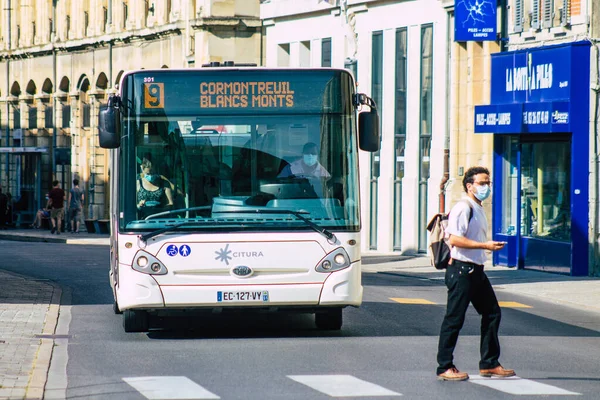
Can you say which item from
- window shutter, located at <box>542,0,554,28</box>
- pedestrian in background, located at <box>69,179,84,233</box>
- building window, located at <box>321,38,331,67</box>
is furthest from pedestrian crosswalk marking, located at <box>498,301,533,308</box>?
pedestrian in background, located at <box>69,179,84,233</box>

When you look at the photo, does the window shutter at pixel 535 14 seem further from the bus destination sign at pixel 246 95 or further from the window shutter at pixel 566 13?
the bus destination sign at pixel 246 95

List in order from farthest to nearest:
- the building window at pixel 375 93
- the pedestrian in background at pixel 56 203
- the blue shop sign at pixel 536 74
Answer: the pedestrian in background at pixel 56 203, the building window at pixel 375 93, the blue shop sign at pixel 536 74

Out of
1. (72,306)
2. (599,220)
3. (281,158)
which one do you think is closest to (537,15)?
(599,220)

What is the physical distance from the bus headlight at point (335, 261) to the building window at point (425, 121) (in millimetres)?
19717

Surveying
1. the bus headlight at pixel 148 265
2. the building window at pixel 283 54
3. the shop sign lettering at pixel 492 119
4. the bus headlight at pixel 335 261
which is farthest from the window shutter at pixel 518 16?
the bus headlight at pixel 148 265

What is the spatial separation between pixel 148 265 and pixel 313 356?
6.75 ft

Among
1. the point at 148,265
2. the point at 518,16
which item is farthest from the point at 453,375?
the point at 518,16

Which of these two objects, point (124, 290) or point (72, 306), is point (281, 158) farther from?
point (72, 306)

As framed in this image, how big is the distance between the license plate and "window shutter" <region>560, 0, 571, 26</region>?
1347 cm

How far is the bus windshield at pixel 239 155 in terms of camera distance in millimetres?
14477

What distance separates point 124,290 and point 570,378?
465 cm

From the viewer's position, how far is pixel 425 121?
34.2 meters

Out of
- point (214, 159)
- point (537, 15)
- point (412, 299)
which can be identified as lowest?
point (412, 299)

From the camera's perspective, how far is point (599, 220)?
25781 mm
